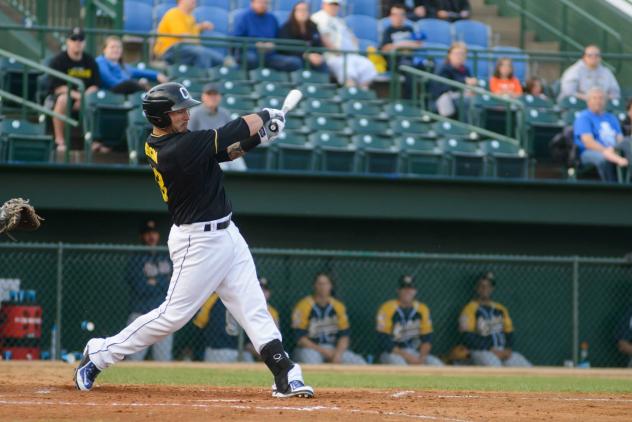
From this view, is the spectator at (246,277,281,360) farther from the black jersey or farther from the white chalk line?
the white chalk line

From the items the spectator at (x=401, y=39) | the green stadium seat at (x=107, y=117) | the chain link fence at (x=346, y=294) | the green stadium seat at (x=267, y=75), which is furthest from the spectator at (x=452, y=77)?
the green stadium seat at (x=107, y=117)

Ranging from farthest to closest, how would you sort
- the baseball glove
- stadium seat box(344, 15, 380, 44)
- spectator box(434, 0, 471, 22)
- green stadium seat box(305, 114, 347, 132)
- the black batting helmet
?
spectator box(434, 0, 471, 22) < stadium seat box(344, 15, 380, 44) < green stadium seat box(305, 114, 347, 132) < the baseball glove < the black batting helmet

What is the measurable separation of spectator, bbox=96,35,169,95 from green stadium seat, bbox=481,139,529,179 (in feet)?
12.6

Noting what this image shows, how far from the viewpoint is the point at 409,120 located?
14906mm

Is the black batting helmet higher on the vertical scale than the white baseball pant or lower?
higher

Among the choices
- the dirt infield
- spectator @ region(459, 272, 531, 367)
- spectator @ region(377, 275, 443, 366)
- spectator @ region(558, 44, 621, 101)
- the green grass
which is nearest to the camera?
the dirt infield

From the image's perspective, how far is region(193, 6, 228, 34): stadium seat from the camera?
54.1 feet

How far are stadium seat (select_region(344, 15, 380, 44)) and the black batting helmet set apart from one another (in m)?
10.4

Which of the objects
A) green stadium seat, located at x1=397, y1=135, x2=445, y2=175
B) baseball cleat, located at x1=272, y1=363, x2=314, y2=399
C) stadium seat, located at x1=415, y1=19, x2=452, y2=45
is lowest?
baseball cleat, located at x1=272, y1=363, x2=314, y2=399

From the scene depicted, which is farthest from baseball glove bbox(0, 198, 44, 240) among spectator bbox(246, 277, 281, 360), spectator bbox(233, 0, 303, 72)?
spectator bbox(233, 0, 303, 72)

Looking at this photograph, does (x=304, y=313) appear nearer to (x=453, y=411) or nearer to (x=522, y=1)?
(x=453, y=411)

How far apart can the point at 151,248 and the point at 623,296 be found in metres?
5.54

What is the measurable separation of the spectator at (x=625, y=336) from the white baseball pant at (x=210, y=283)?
7543mm

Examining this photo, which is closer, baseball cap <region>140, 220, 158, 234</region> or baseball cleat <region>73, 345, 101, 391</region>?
baseball cleat <region>73, 345, 101, 391</region>
